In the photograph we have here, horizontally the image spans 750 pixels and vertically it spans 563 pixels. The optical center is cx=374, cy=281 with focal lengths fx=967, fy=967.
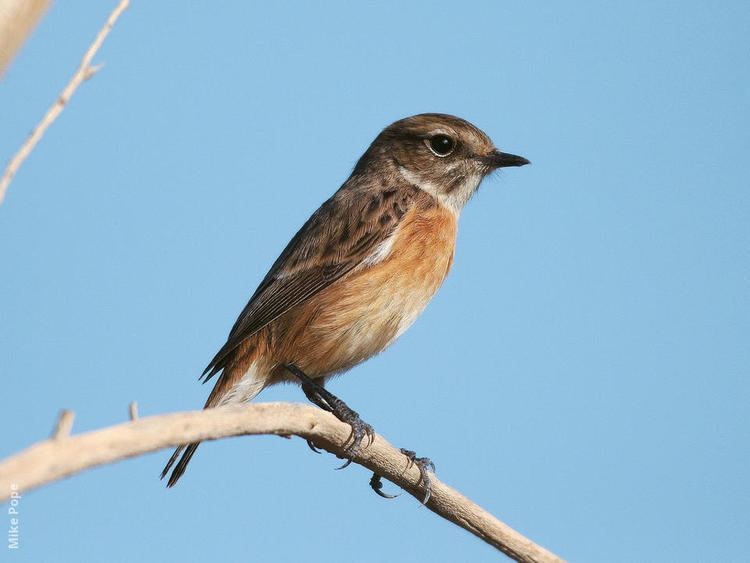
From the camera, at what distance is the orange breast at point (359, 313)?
756cm

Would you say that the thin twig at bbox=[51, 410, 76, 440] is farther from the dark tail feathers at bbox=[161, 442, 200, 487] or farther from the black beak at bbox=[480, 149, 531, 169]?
the black beak at bbox=[480, 149, 531, 169]

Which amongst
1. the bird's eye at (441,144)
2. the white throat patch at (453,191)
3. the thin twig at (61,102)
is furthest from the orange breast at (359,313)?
the thin twig at (61,102)

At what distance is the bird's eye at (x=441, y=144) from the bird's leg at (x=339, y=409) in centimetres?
244

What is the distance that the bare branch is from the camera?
295 cm

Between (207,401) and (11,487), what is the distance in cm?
487

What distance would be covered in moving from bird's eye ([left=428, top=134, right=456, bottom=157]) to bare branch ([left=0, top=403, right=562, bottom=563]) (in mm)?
3366

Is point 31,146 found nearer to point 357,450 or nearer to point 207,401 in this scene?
point 357,450

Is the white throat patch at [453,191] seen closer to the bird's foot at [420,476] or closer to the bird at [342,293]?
the bird at [342,293]

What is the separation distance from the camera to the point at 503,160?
889 cm

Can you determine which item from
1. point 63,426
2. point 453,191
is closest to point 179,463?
point 453,191

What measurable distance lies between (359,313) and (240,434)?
3.44m

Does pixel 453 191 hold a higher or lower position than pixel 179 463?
higher

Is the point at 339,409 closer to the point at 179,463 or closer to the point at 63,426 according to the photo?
the point at 179,463

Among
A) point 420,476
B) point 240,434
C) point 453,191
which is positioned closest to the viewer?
point 240,434
